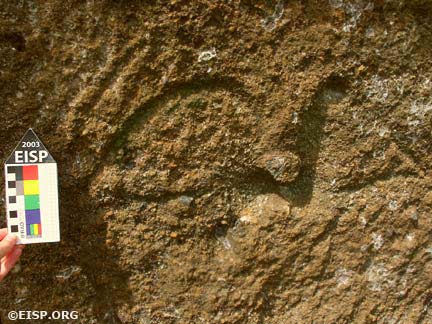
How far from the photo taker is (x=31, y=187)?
3.52ft

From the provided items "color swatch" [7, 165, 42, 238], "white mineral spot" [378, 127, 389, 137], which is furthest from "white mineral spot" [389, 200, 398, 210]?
"color swatch" [7, 165, 42, 238]

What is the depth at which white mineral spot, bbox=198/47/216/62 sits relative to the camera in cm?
110

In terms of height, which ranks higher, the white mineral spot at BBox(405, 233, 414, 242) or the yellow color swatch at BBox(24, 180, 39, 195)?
the yellow color swatch at BBox(24, 180, 39, 195)

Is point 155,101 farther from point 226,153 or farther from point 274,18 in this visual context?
point 274,18

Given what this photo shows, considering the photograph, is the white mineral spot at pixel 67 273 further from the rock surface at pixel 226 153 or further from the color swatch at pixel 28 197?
the color swatch at pixel 28 197

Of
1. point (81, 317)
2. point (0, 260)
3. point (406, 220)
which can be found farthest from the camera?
point (406, 220)

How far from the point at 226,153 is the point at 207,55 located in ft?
0.89

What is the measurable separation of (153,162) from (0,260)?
18.7 inches

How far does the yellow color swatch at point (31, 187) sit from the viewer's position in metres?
1.07

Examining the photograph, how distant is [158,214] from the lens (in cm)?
119

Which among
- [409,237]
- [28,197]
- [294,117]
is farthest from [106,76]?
[409,237]

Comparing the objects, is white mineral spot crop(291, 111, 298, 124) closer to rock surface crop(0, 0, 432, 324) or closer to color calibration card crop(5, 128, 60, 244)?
rock surface crop(0, 0, 432, 324)

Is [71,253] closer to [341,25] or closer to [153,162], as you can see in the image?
[153,162]

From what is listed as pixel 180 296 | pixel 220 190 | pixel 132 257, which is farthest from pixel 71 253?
pixel 220 190
